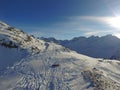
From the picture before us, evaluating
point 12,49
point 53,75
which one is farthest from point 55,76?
point 12,49

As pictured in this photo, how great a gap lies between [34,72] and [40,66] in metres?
3.24

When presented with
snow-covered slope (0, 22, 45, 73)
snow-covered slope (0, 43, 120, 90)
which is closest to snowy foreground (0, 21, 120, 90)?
snow-covered slope (0, 43, 120, 90)

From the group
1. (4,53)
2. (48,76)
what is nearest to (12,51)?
(4,53)

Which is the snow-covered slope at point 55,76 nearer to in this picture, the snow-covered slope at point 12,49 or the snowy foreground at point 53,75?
the snowy foreground at point 53,75

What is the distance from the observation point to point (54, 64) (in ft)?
132

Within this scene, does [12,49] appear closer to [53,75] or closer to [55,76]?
[53,75]

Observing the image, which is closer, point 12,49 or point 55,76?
point 55,76

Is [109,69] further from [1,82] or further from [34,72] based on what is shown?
[1,82]

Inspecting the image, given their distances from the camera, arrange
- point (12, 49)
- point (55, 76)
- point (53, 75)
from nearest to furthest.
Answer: point (55, 76) → point (53, 75) → point (12, 49)

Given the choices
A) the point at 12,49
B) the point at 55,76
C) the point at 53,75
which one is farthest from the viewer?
the point at 12,49

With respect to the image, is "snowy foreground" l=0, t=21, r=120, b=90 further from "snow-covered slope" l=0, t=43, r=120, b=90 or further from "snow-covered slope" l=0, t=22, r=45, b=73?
"snow-covered slope" l=0, t=22, r=45, b=73

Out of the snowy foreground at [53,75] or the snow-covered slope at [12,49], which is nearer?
the snowy foreground at [53,75]

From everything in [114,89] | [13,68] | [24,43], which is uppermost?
[24,43]

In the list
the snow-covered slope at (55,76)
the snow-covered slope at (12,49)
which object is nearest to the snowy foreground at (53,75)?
the snow-covered slope at (55,76)
